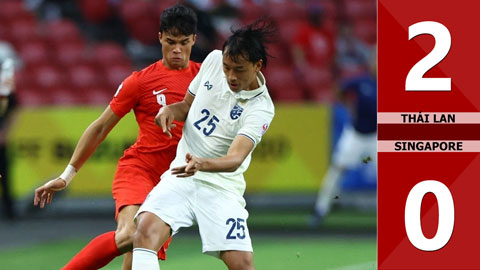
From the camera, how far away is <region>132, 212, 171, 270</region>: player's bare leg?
5082mm

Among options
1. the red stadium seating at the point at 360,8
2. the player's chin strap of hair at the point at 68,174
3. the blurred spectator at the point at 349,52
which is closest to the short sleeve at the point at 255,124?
the player's chin strap of hair at the point at 68,174

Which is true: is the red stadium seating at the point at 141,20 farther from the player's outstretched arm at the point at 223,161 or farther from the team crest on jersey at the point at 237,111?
the player's outstretched arm at the point at 223,161

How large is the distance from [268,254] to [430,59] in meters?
4.94

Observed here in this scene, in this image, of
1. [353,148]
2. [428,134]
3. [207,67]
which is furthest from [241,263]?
[353,148]

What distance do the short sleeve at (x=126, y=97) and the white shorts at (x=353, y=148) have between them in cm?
604

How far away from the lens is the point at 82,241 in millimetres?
10328

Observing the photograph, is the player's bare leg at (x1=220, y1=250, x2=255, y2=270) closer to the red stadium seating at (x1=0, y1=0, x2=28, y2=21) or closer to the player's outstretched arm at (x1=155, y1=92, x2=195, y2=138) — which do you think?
the player's outstretched arm at (x1=155, y1=92, x2=195, y2=138)

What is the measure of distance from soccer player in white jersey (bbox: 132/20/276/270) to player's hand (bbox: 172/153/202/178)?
0.70 ft

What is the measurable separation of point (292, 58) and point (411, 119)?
1034cm

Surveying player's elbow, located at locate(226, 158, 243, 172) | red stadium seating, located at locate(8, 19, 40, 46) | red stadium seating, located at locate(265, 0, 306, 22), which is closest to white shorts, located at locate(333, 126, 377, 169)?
red stadium seating, located at locate(265, 0, 306, 22)

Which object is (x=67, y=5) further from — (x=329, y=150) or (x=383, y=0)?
(x=383, y=0)

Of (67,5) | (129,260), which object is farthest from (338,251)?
(67,5)

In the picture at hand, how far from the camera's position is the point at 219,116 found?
5293mm

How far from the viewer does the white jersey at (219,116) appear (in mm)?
5219
